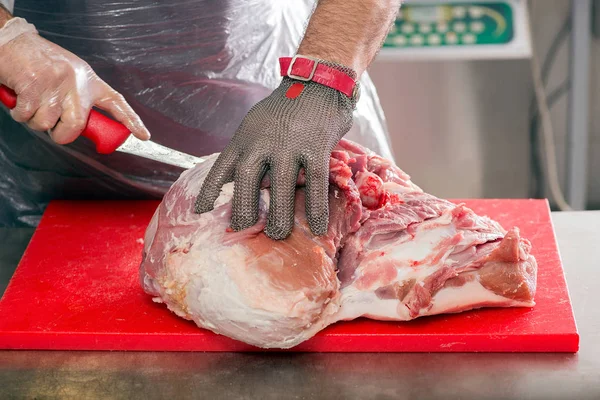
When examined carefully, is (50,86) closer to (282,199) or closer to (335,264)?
(282,199)

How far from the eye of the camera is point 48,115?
2.01 metres

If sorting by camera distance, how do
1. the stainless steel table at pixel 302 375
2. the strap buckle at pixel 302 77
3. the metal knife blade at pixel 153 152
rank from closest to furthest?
1. the stainless steel table at pixel 302 375
2. the strap buckle at pixel 302 77
3. the metal knife blade at pixel 153 152

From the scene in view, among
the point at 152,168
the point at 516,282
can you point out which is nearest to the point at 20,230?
the point at 152,168

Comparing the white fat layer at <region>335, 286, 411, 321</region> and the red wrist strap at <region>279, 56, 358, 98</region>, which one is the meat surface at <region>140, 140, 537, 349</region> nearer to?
→ the white fat layer at <region>335, 286, 411, 321</region>

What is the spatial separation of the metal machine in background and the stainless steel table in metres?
1.82

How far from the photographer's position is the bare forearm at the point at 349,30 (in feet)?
6.66

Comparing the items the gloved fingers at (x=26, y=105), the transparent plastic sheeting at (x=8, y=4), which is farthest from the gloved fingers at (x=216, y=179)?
the transparent plastic sheeting at (x=8, y=4)

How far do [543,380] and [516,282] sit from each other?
220 millimetres

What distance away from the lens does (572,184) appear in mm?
3770

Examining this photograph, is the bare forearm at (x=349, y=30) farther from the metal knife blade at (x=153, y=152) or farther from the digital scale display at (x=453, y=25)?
the digital scale display at (x=453, y=25)

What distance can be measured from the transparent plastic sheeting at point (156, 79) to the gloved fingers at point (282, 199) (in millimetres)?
760

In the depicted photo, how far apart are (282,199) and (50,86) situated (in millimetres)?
584

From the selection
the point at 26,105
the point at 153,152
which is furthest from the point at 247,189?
the point at 26,105

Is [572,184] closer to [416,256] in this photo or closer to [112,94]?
[416,256]
